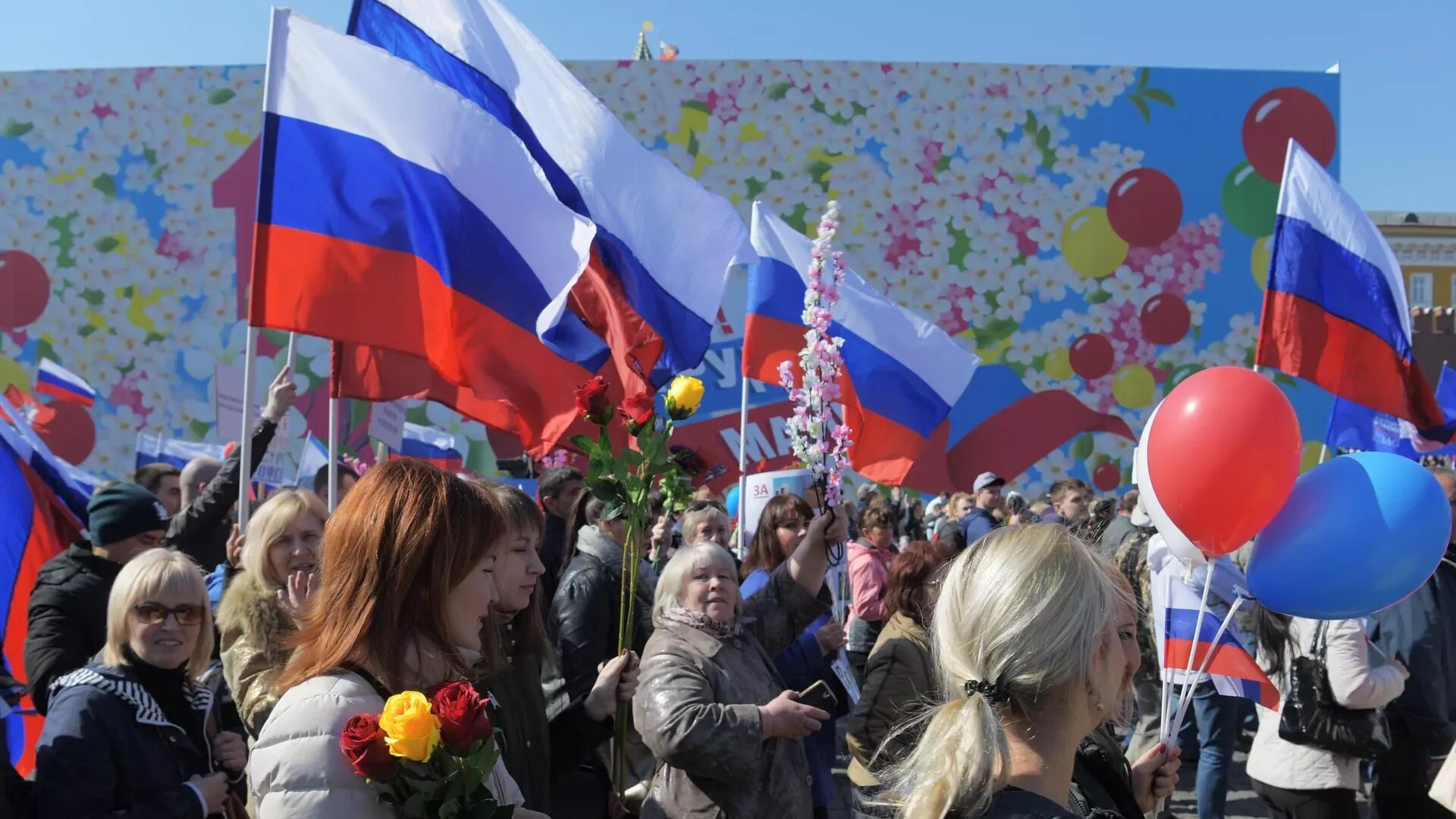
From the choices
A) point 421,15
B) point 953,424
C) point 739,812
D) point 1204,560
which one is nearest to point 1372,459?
point 1204,560

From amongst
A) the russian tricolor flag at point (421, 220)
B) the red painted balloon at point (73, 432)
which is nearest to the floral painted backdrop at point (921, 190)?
the red painted balloon at point (73, 432)

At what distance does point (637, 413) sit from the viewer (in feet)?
11.3

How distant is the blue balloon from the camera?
8.86 ft

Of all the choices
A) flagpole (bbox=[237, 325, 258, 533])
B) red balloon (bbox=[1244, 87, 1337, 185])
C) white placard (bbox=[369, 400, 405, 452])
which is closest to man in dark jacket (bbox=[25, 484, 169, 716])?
flagpole (bbox=[237, 325, 258, 533])

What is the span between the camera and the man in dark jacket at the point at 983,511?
9.28 m

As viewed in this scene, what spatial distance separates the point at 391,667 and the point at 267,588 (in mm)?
1902

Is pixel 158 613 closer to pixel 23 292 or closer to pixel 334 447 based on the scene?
pixel 334 447

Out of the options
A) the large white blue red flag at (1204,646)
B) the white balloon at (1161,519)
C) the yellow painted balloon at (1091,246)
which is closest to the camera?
the white balloon at (1161,519)

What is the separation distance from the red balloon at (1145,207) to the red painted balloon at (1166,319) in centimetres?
83

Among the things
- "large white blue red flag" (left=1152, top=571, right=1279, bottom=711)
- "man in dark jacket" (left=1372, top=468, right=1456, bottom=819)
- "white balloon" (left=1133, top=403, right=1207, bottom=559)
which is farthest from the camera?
"man in dark jacket" (left=1372, top=468, right=1456, bottom=819)

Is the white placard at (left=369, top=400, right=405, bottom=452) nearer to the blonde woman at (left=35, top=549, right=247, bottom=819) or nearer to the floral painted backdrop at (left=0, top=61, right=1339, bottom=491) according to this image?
the blonde woman at (left=35, top=549, right=247, bottom=819)

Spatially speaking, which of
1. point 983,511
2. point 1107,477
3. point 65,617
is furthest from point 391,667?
point 1107,477

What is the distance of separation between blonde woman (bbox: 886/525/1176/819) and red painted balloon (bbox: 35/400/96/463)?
58.4ft

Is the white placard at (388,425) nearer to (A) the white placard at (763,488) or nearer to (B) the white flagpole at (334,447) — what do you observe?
(A) the white placard at (763,488)
